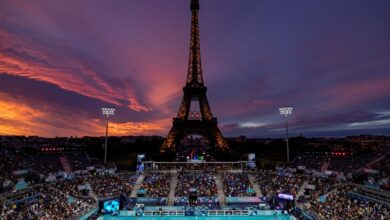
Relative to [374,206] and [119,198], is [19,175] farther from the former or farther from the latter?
[374,206]

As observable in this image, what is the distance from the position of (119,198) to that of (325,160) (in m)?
43.2

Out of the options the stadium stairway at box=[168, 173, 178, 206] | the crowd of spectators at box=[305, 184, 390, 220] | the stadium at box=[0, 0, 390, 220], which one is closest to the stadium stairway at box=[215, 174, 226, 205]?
the stadium at box=[0, 0, 390, 220]

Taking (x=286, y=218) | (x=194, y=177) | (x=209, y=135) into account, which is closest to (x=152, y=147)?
(x=209, y=135)

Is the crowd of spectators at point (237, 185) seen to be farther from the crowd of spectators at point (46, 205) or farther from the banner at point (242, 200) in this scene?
the crowd of spectators at point (46, 205)

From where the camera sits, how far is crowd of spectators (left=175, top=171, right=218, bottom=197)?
128 ft

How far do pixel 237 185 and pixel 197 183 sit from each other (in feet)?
21.1

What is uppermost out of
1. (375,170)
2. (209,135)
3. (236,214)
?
(209,135)

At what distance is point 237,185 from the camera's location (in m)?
41.4

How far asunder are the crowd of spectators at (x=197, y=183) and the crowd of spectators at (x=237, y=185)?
196cm

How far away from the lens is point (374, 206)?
A: 2838 centimetres

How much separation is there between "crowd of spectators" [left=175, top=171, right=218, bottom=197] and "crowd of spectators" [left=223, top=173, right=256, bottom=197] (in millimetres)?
1961

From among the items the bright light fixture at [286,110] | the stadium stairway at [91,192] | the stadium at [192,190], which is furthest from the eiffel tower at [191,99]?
the stadium stairway at [91,192]

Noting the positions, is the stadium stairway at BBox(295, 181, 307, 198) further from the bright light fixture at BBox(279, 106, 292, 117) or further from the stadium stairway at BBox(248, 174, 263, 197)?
the bright light fixture at BBox(279, 106, 292, 117)

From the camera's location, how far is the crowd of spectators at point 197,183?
3888cm
